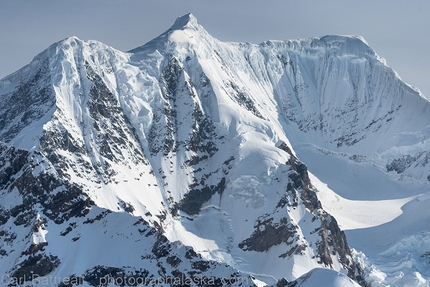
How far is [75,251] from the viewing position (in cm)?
19988

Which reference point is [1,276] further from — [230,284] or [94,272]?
[230,284]

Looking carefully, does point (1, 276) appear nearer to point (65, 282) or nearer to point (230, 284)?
point (65, 282)

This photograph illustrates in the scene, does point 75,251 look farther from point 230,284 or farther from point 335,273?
point 335,273

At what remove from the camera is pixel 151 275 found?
185 m

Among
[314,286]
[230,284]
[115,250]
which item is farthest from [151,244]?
[314,286]

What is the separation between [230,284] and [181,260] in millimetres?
14013

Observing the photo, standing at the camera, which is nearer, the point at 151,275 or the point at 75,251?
the point at 151,275

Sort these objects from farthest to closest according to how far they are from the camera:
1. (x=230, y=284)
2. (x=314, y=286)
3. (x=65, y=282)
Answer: (x=65, y=282) < (x=230, y=284) < (x=314, y=286)

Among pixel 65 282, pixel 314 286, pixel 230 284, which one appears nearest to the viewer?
pixel 314 286

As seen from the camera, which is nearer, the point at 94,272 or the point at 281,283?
the point at 281,283

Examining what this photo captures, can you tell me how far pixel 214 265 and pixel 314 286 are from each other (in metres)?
25.5

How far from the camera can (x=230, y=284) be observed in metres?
178

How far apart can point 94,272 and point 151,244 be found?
1273 centimetres

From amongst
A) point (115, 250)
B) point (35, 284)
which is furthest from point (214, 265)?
point (35, 284)
